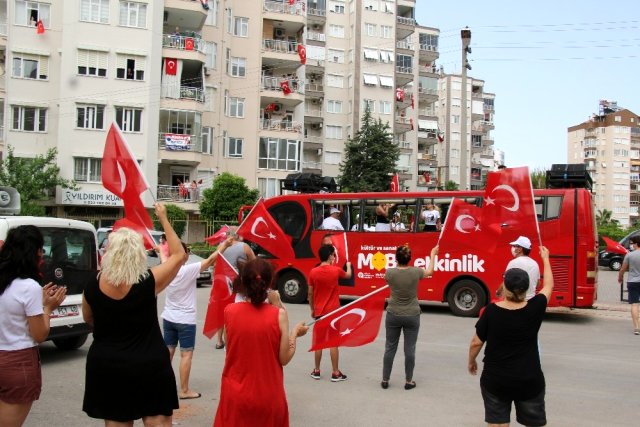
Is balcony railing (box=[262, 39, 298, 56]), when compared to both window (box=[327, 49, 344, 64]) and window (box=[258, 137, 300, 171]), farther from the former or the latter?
window (box=[327, 49, 344, 64])

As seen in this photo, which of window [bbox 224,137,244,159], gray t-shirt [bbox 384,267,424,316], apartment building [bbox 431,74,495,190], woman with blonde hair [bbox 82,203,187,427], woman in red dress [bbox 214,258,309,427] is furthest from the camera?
apartment building [bbox 431,74,495,190]

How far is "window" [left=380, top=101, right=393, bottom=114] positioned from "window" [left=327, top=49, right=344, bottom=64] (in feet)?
18.2

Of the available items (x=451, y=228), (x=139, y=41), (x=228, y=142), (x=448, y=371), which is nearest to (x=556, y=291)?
(x=448, y=371)

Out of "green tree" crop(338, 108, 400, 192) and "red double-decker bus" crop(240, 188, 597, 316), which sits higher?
"green tree" crop(338, 108, 400, 192)

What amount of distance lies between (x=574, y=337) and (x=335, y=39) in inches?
2101

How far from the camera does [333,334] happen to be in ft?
20.4

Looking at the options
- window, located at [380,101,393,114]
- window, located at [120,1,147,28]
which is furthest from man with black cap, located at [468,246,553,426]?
window, located at [380,101,393,114]

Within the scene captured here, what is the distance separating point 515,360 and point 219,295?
4.19 meters

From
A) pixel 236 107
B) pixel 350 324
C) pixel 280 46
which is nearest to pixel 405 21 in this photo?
pixel 280 46

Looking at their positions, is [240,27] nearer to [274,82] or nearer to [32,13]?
[274,82]

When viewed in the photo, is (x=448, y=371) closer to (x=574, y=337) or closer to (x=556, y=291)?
(x=574, y=337)

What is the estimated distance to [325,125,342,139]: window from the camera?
61.1m

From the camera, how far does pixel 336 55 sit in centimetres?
6259

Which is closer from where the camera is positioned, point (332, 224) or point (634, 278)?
point (634, 278)
